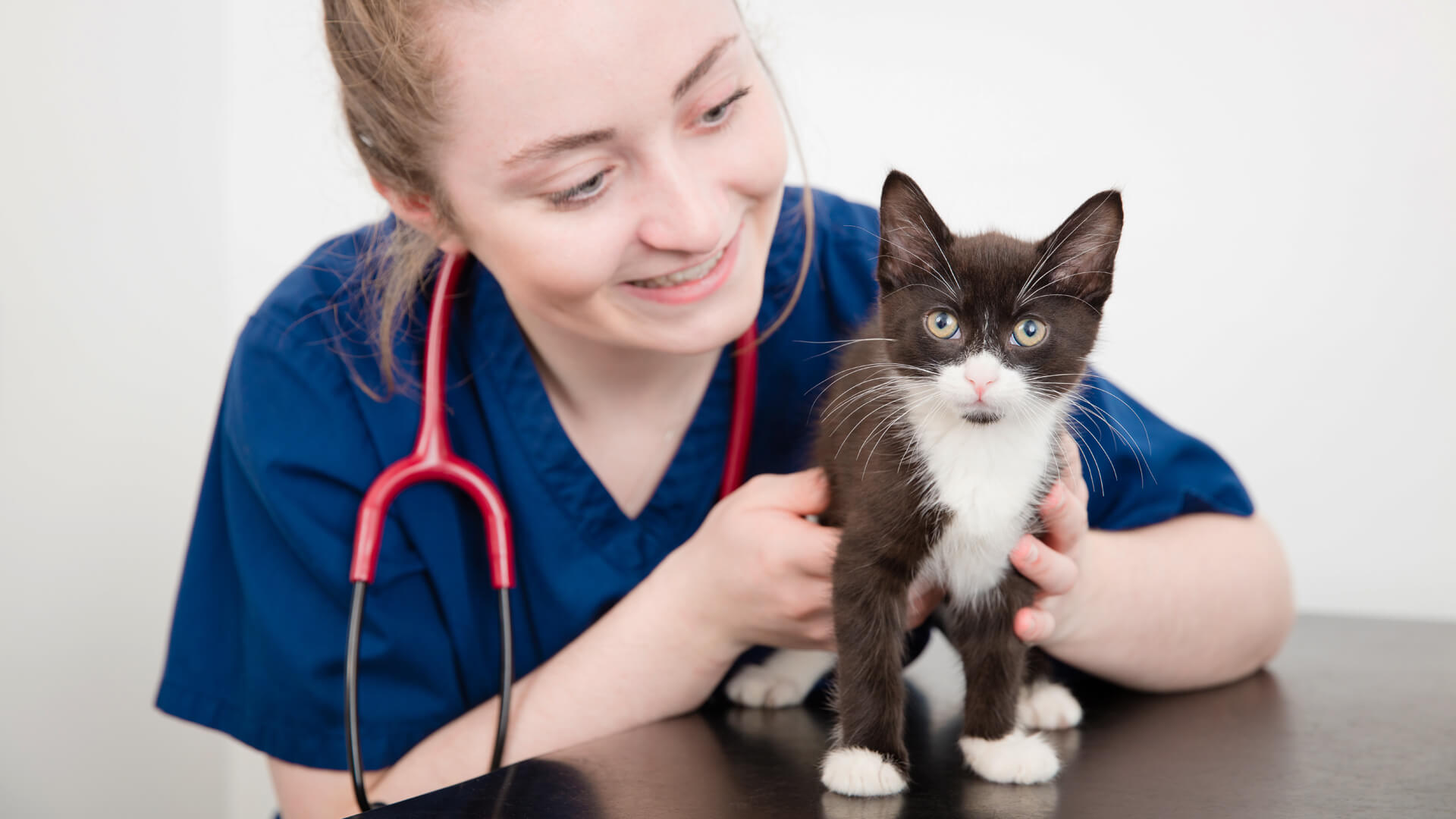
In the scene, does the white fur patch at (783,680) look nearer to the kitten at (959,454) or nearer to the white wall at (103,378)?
the kitten at (959,454)

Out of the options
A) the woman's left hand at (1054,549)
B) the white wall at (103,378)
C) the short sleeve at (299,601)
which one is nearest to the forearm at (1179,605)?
the woman's left hand at (1054,549)

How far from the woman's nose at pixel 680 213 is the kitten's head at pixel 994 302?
0.76ft

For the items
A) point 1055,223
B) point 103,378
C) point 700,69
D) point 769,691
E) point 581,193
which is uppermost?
point 700,69

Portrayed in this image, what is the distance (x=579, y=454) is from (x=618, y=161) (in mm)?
409

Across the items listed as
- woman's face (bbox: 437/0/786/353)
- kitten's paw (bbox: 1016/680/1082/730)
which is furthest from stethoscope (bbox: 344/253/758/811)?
kitten's paw (bbox: 1016/680/1082/730)

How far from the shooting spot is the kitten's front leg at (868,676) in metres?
0.82

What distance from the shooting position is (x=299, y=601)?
3.84 ft

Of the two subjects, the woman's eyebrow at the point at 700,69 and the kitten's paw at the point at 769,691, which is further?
the kitten's paw at the point at 769,691

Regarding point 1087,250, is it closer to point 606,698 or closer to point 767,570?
point 767,570

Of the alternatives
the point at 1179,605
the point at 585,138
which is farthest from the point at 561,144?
the point at 1179,605

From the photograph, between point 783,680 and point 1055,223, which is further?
point 1055,223

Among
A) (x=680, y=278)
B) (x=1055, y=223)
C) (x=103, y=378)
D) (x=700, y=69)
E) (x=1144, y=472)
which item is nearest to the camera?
(x=700, y=69)

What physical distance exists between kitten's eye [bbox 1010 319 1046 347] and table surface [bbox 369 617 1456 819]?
341 millimetres

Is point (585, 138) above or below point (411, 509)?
above
